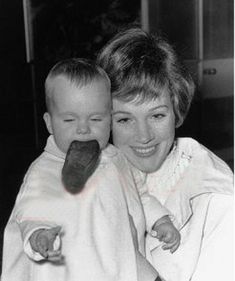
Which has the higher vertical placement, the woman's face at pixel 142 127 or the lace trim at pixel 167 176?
the woman's face at pixel 142 127

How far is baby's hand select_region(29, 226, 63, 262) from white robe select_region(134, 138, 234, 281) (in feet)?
0.94

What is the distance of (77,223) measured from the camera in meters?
0.85

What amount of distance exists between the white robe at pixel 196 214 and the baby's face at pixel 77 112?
212mm

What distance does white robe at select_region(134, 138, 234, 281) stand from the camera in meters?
1.01

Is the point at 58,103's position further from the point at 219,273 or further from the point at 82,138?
the point at 219,273

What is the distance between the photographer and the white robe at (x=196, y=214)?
39.9 inches

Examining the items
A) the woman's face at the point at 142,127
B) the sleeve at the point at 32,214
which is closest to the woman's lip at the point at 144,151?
the woman's face at the point at 142,127

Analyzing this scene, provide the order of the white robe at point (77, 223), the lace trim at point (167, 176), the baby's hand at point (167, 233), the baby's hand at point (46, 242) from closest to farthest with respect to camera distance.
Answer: the baby's hand at point (46, 242) → the white robe at point (77, 223) → the baby's hand at point (167, 233) → the lace trim at point (167, 176)

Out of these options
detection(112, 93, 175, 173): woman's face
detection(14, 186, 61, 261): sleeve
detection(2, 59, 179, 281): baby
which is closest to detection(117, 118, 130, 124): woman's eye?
detection(112, 93, 175, 173): woman's face

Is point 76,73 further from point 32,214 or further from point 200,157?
point 200,157

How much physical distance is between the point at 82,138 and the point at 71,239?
157 mm

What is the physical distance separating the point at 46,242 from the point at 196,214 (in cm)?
39

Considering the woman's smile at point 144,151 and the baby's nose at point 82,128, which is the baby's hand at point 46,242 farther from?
the woman's smile at point 144,151

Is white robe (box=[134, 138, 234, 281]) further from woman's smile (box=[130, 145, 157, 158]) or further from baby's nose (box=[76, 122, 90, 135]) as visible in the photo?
baby's nose (box=[76, 122, 90, 135])
